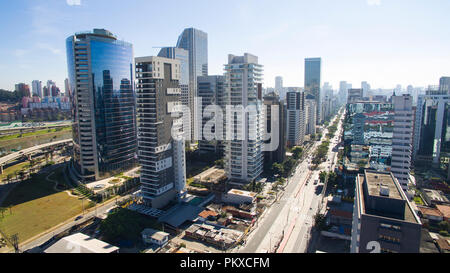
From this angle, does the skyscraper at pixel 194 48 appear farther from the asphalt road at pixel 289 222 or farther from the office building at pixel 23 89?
the asphalt road at pixel 289 222

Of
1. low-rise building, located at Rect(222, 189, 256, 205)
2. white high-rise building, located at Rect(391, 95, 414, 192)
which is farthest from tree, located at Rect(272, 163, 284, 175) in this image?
white high-rise building, located at Rect(391, 95, 414, 192)

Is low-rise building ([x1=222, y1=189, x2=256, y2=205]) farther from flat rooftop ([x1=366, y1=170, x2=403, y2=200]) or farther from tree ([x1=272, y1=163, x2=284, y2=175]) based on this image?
flat rooftop ([x1=366, y1=170, x2=403, y2=200])

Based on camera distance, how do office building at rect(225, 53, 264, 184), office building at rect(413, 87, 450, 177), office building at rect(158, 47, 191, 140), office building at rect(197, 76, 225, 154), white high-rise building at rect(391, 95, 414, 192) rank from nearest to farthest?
white high-rise building at rect(391, 95, 414, 192), office building at rect(225, 53, 264, 184), office building at rect(413, 87, 450, 177), office building at rect(197, 76, 225, 154), office building at rect(158, 47, 191, 140)

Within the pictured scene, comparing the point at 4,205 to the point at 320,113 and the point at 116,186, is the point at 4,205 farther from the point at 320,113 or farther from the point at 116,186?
the point at 320,113

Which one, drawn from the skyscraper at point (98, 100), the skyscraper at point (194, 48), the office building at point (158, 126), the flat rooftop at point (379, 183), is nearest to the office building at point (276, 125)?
the office building at point (158, 126)

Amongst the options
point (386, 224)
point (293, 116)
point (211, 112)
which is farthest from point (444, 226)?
point (293, 116)
